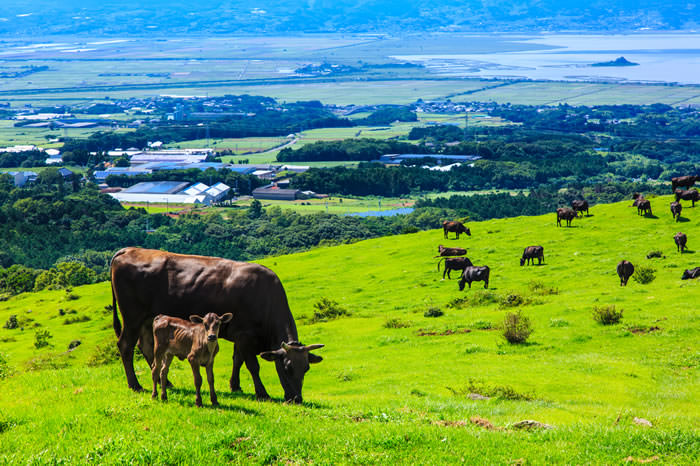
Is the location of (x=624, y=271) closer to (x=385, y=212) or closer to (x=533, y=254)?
(x=533, y=254)

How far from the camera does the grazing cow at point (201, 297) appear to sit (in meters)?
17.4

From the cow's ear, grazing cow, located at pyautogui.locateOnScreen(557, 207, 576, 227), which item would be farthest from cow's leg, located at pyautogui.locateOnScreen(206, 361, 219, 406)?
grazing cow, located at pyautogui.locateOnScreen(557, 207, 576, 227)

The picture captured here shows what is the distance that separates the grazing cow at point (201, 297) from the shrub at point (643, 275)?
1060 inches

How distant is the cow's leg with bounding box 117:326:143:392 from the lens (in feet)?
56.0

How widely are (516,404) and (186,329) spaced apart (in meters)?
8.95

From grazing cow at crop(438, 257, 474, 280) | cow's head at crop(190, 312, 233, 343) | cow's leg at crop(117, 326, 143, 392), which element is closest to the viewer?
cow's head at crop(190, 312, 233, 343)

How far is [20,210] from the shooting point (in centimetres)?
12612

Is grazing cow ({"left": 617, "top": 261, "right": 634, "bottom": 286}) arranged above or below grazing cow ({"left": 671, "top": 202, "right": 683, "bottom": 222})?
below

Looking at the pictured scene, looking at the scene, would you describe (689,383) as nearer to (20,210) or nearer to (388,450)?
(388,450)

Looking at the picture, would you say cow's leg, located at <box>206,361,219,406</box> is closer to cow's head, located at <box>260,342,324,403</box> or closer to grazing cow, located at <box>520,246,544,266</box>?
cow's head, located at <box>260,342,324,403</box>

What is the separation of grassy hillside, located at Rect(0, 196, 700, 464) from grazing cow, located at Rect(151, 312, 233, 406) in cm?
56

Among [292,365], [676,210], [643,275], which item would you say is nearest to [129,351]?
[292,365]

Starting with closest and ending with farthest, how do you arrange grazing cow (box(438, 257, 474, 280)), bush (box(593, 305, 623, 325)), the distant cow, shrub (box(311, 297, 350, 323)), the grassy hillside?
the grassy hillside < bush (box(593, 305, 623, 325)) < shrub (box(311, 297, 350, 323)) < grazing cow (box(438, 257, 474, 280)) < the distant cow

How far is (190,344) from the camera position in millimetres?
15219
